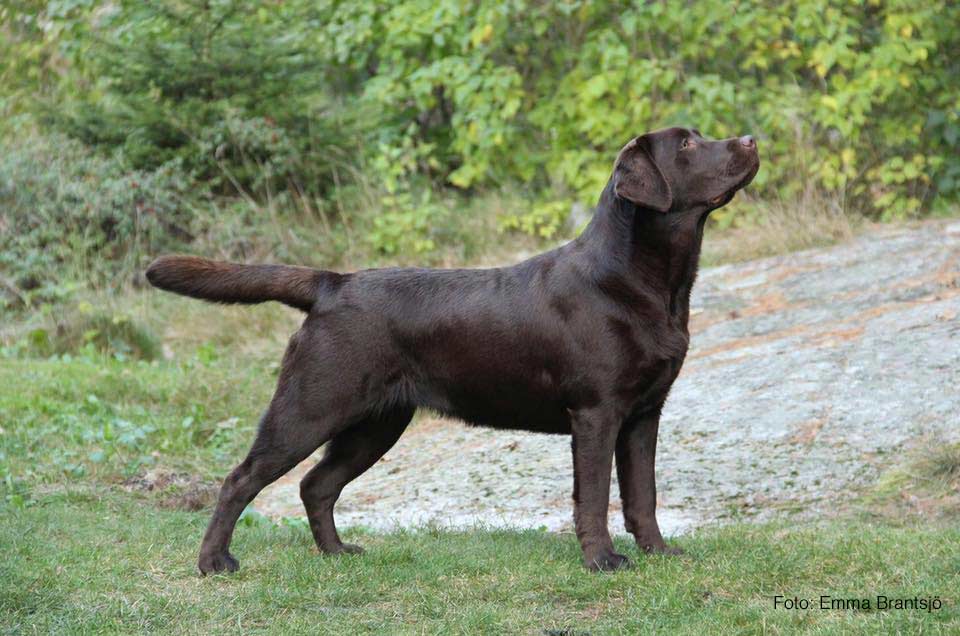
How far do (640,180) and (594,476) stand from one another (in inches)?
46.7

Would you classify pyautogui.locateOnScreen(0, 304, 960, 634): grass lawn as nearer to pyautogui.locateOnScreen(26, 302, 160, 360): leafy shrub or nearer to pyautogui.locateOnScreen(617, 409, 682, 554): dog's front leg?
pyautogui.locateOnScreen(617, 409, 682, 554): dog's front leg

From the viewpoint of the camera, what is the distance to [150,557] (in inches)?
204

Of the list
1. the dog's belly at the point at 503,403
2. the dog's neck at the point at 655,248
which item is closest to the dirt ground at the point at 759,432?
the dog's belly at the point at 503,403

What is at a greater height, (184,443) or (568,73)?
(568,73)

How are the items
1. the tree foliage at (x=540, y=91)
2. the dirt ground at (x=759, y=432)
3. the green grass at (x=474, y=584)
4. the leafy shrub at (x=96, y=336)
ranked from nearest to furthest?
the green grass at (x=474, y=584)
the dirt ground at (x=759, y=432)
the leafy shrub at (x=96, y=336)
the tree foliage at (x=540, y=91)

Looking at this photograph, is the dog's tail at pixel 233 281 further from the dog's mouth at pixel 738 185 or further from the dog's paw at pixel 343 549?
the dog's mouth at pixel 738 185

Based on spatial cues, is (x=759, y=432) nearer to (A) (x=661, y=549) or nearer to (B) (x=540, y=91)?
(A) (x=661, y=549)

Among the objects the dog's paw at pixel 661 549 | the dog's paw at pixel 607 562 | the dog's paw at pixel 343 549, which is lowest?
the dog's paw at pixel 661 549

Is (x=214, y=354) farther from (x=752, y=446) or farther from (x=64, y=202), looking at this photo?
(x=752, y=446)

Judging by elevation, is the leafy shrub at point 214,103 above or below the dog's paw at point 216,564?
above

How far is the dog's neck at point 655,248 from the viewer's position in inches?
199

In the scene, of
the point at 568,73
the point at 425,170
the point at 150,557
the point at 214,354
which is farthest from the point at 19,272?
the point at 150,557

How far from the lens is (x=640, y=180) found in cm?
500

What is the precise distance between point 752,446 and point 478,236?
20.7 ft
